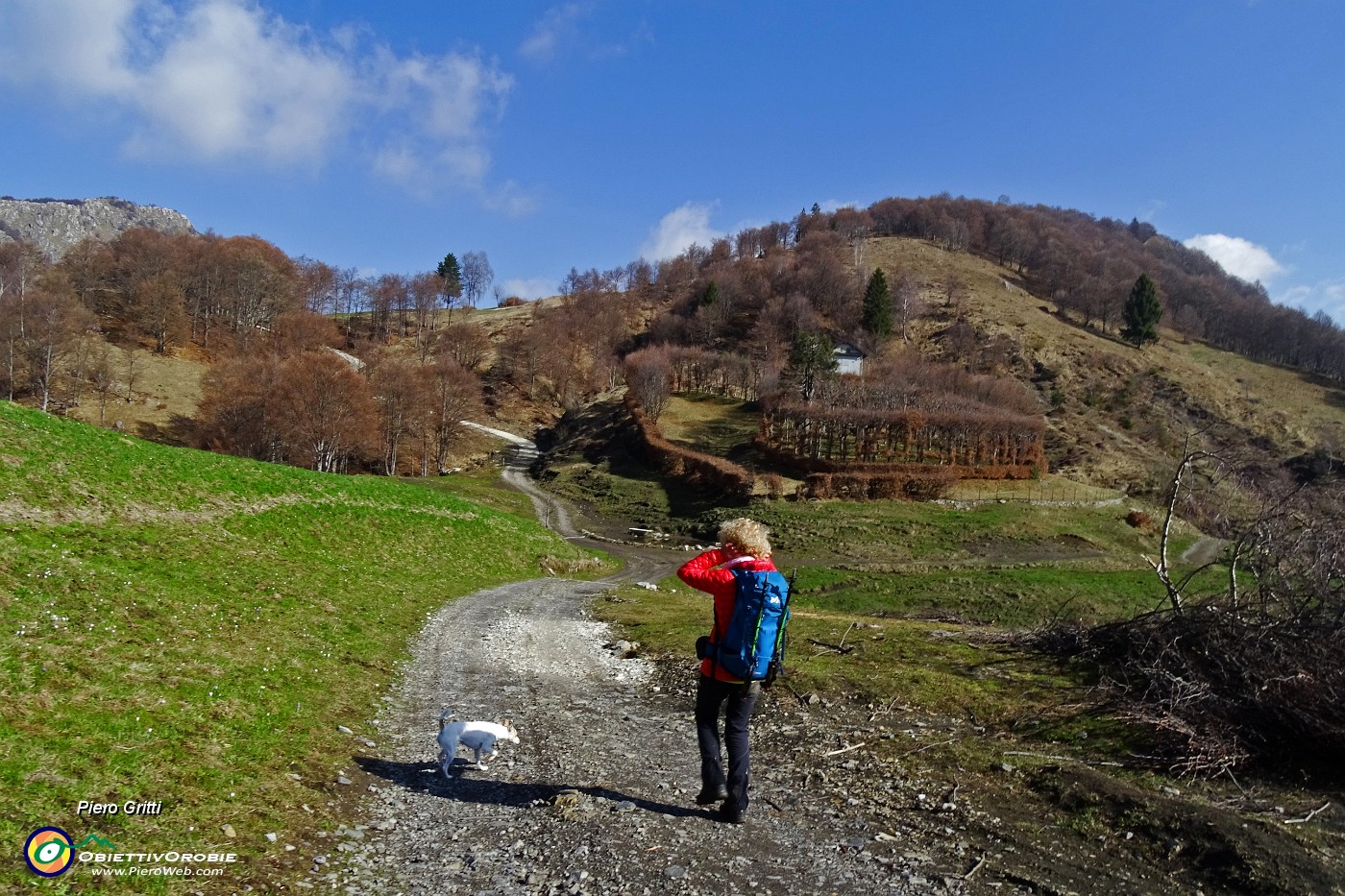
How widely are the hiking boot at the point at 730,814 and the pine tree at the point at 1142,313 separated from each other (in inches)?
5288

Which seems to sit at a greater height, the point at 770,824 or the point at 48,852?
the point at 48,852

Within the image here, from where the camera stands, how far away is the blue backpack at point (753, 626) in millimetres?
5852

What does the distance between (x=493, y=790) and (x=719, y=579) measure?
3.14m

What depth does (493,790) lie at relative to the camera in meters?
6.71

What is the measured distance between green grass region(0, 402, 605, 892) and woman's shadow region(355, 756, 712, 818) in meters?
0.56

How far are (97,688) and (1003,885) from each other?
27.0 ft

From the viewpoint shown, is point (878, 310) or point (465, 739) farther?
point (878, 310)

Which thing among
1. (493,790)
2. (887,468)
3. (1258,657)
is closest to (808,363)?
(887,468)

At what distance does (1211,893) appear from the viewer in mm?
5066

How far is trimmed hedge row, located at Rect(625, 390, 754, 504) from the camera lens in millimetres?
52219

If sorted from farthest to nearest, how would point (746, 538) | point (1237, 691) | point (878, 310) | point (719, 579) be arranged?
point (878, 310) → point (1237, 691) → point (746, 538) → point (719, 579)

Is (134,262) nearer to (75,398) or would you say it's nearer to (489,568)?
(75,398)

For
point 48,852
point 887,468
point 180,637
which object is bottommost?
point 180,637

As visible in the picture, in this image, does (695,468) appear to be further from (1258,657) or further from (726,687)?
(726,687)
